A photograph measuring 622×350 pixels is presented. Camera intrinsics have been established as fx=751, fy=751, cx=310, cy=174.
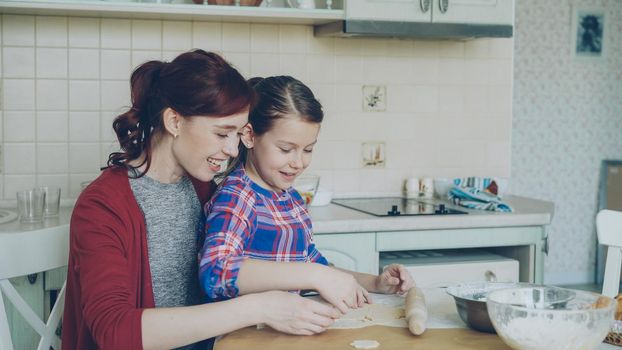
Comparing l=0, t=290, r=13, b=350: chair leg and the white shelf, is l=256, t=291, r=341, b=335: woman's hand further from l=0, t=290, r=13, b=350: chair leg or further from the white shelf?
the white shelf

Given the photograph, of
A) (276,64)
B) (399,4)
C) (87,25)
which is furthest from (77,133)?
(399,4)

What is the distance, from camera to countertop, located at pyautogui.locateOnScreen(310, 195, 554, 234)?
8.76ft

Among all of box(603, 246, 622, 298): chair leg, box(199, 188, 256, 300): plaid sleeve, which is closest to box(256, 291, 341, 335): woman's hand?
box(199, 188, 256, 300): plaid sleeve

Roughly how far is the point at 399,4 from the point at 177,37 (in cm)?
89

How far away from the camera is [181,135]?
5.37 ft

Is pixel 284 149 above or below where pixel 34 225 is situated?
above

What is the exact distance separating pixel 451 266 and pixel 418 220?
0.21m

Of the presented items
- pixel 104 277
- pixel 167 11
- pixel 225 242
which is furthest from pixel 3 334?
pixel 167 11

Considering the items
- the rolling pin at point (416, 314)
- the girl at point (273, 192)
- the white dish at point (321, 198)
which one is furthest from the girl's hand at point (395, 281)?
the white dish at point (321, 198)

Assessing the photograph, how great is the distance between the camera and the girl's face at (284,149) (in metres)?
1.69

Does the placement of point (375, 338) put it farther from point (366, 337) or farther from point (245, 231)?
point (245, 231)

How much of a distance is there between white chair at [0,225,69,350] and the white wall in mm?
4286

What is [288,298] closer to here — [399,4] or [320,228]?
[320,228]

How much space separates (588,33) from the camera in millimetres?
5582
